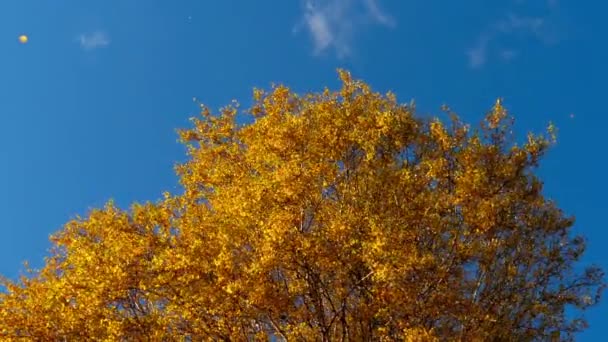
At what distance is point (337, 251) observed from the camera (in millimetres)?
21500

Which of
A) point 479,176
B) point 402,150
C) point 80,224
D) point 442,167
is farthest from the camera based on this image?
point 80,224

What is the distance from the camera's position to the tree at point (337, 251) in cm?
2142

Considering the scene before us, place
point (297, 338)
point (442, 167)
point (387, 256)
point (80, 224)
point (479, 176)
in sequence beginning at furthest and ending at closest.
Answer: point (80, 224) → point (442, 167) → point (479, 176) → point (297, 338) → point (387, 256)

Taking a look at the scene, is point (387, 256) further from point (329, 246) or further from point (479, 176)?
point (479, 176)

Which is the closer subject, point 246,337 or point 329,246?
point 329,246

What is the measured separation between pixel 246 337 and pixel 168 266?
13.2 ft

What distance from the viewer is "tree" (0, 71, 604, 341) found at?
2142 cm

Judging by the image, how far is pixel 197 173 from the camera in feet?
105

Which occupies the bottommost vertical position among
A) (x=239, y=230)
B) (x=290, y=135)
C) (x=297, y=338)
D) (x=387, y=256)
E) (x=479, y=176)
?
(x=297, y=338)

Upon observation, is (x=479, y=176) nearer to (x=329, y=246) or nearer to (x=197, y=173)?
(x=329, y=246)

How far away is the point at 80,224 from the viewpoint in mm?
31703

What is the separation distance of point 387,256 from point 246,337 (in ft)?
20.0

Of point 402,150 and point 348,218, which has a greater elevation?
point 402,150

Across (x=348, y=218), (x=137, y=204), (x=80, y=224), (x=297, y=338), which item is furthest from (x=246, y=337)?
(x=80, y=224)
